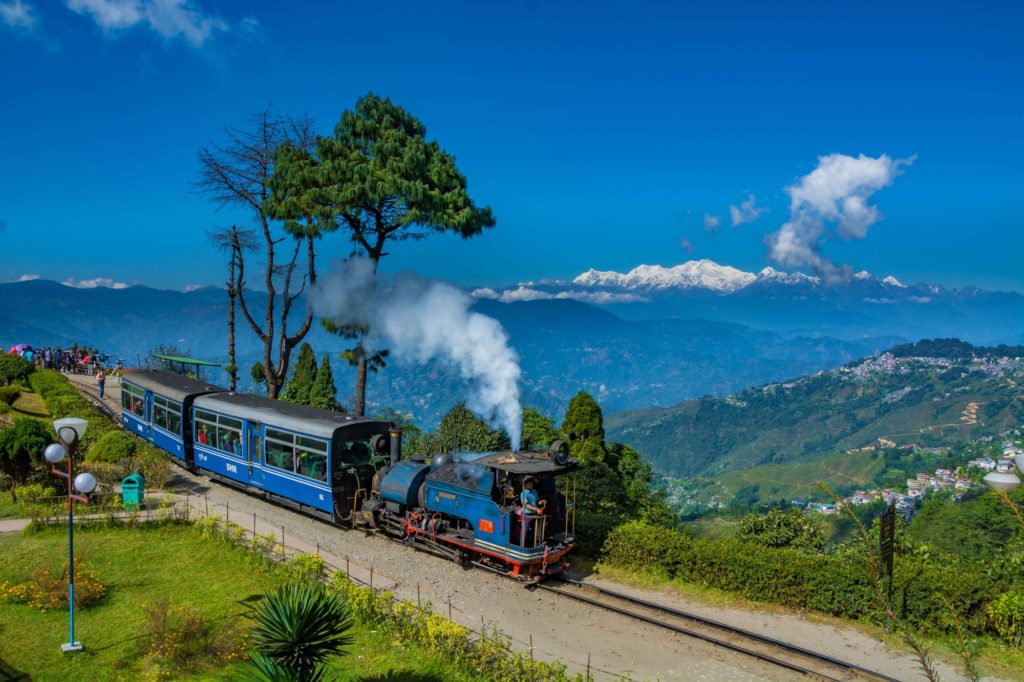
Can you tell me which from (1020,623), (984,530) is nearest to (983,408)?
(984,530)

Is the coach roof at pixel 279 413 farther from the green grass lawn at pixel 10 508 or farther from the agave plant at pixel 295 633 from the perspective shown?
the agave plant at pixel 295 633

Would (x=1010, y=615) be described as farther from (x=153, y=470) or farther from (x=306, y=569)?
(x=153, y=470)

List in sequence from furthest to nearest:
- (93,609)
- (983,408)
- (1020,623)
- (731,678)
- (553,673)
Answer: (983,408) < (93,609) < (1020,623) < (731,678) < (553,673)

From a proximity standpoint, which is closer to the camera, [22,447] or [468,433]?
Answer: [22,447]

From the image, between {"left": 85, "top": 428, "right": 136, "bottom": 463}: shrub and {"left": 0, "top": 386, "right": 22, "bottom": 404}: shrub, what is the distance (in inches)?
387

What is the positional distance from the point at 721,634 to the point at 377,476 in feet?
32.0

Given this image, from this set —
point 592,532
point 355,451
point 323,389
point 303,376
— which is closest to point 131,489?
point 355,451

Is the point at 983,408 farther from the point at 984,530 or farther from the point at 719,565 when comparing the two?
the point at 719,565

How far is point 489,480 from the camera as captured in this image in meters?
16.0

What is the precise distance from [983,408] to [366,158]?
198218mm

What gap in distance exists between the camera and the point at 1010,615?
12.9 m

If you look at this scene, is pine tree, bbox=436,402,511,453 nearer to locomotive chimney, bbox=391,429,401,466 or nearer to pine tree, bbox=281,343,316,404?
locomotive chimney, bbox=391,429,401,466

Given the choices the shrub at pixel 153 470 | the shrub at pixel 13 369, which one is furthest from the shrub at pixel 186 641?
the shrub at pixel 13 369

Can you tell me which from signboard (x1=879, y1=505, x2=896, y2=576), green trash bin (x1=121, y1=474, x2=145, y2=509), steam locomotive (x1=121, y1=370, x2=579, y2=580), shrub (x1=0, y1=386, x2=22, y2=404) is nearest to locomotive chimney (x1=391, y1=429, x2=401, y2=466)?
steam locomotive (x1=121, y1=370, x2=579, y2=580)
